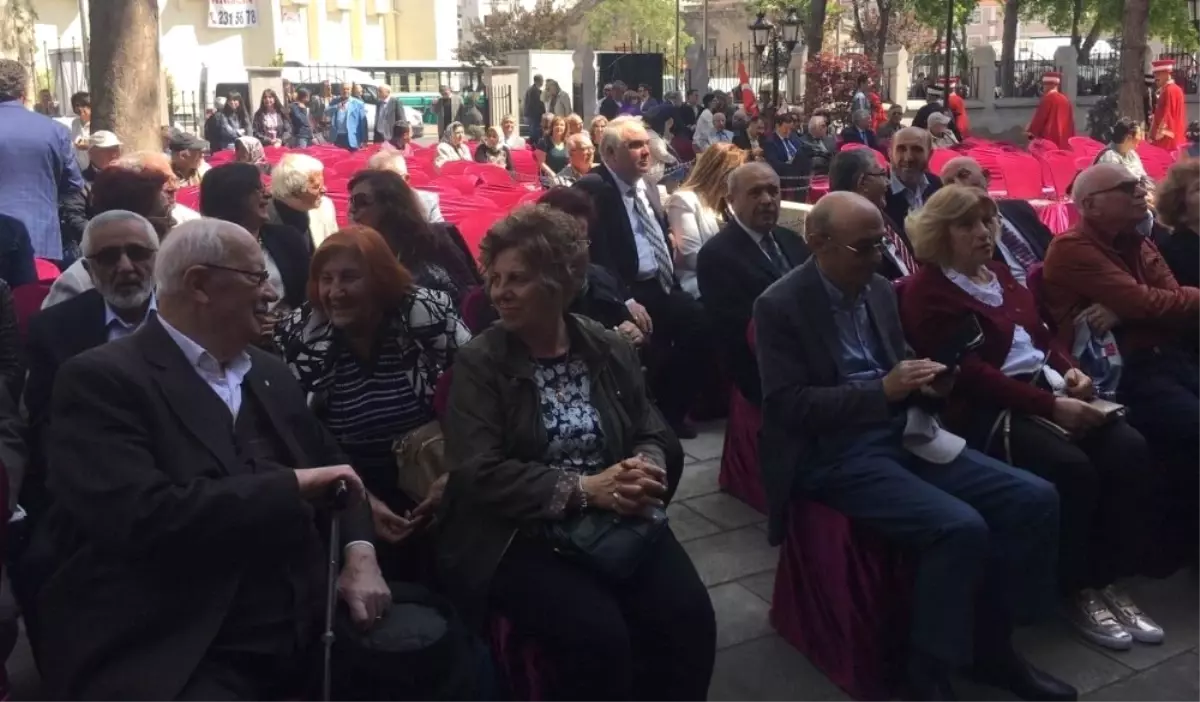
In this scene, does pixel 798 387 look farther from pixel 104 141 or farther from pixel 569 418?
pixel 104 141

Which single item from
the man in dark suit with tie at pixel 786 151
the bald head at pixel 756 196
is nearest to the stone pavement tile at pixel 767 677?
the bald head at pixel 756 196

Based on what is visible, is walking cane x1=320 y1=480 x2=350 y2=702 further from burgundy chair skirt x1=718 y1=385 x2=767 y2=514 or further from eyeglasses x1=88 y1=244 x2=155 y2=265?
burgundy chair skirt x1=718 y1=385 x2=767 y2=514

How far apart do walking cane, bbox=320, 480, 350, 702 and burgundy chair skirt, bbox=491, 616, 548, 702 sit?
503mm

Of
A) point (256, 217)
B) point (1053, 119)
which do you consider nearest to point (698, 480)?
point (256, 217)

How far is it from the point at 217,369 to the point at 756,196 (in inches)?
121

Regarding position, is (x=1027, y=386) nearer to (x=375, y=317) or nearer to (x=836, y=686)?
(x=836, y=686)

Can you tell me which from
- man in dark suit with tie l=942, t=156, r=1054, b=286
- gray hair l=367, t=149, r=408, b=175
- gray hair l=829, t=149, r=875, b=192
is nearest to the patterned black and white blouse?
man in dark suit with tie l=942, t=156, r=1054, b=286

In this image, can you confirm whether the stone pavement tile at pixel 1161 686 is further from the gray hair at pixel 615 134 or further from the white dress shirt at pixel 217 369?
the gray hair at pixel 615 134

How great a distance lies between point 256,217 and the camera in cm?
493

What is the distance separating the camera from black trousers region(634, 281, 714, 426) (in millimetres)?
5762

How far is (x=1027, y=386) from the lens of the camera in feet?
12.5

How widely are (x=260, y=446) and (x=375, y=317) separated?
0.87 metres

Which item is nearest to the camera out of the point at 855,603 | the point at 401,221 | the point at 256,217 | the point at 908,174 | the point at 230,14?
the point at 855,603

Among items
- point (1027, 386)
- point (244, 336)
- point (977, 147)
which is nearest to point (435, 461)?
point (244, 336)
